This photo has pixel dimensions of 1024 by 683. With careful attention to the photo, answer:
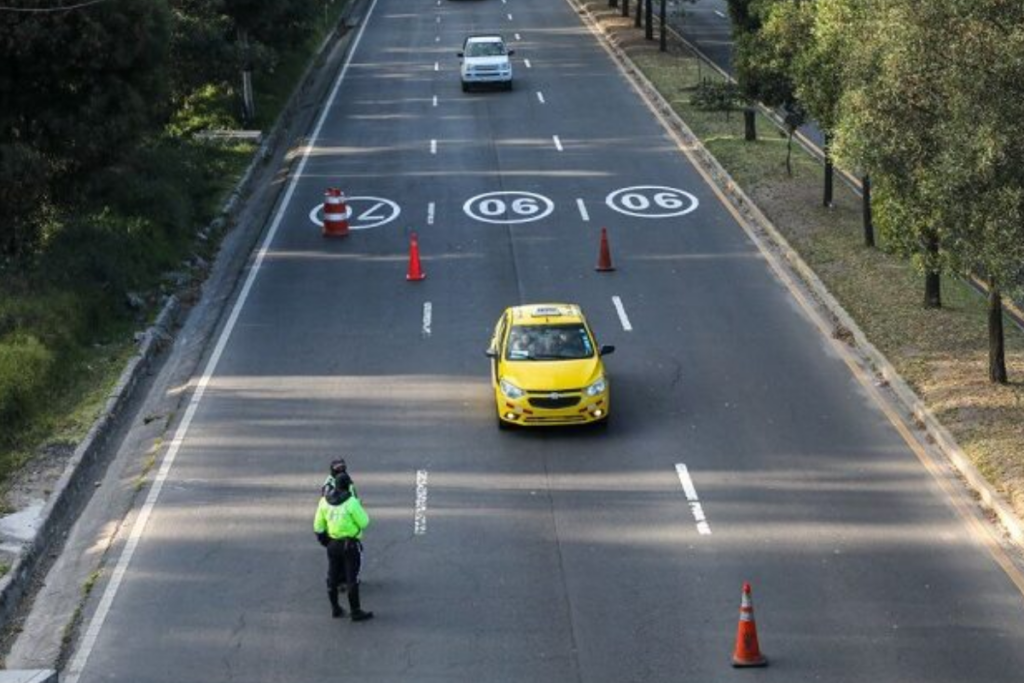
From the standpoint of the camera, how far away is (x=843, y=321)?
26828 mm

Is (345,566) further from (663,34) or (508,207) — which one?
(663,34)

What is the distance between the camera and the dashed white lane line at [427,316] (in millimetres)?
27297

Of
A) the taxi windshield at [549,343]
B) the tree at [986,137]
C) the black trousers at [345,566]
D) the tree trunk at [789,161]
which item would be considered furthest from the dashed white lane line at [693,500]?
the tree trunk at [789,161]

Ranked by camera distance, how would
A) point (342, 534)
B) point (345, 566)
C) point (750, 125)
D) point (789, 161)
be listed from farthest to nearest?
point (750, 125), point (789, 161), point (345, 566), point (342, 534)

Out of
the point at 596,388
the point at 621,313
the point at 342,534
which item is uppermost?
the point at 342,534

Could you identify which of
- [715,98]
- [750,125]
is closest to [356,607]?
[750,125]

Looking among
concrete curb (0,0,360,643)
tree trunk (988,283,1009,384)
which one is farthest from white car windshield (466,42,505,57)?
tree trunk (988,283,1009,384)

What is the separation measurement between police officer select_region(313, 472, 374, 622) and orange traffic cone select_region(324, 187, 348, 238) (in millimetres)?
17718

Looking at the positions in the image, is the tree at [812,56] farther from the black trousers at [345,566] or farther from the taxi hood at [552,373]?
the black trousers at [345,566]

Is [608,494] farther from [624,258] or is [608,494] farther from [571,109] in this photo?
[571,109]

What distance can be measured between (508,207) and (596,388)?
14.2 meters

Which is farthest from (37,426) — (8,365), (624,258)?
(624,258)

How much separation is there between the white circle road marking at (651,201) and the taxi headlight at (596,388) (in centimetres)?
1312

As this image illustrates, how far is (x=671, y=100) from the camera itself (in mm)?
47062
